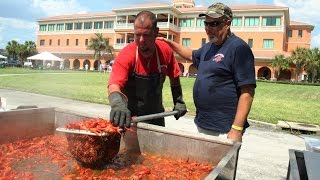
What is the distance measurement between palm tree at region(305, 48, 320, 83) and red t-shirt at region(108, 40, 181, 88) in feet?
173

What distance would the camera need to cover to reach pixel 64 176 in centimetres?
313

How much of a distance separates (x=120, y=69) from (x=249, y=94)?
1263 millimetres

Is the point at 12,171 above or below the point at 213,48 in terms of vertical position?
below

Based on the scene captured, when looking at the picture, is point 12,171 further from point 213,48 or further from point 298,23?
point 298,23

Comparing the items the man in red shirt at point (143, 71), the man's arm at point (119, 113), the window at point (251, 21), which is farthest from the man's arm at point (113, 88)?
the window at point (251, 21)

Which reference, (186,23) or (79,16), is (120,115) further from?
(79,16)

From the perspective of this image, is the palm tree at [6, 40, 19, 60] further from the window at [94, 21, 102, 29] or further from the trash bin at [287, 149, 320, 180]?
the trash bin at [287, 149, 320, 180]

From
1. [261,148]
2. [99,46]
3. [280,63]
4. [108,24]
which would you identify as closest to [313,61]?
[280,63]

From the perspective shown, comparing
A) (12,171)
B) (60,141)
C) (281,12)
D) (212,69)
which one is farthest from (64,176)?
(281,12)

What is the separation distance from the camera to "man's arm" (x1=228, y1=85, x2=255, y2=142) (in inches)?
144

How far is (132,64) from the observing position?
13.0 feet

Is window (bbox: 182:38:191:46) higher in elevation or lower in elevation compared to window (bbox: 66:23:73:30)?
lower

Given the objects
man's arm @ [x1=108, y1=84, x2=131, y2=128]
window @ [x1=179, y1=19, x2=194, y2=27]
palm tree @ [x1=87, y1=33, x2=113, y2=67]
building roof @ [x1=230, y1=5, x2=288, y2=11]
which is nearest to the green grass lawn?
man's arm @ [x1=108, y1=84, x2=131, y2=128]

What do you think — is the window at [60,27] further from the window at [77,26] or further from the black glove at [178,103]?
the black glove at [178,103]
